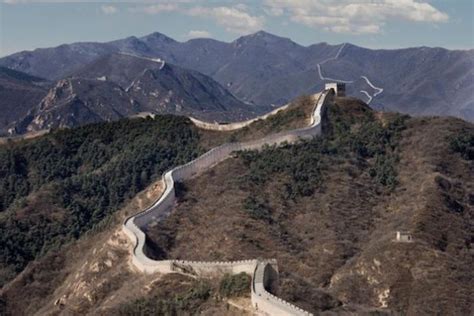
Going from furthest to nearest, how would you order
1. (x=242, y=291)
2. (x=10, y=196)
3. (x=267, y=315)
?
(x=10, y=196) → (x=242, y=291) → (x=267, y=315)

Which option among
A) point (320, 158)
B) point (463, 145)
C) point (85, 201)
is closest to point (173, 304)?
point (320, 158)

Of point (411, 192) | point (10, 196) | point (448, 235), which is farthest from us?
point (10, 196)

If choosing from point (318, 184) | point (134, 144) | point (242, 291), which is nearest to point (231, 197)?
point (318, 184)

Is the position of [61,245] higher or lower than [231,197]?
lower

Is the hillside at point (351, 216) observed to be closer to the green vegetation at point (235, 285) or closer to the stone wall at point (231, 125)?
the green vegetation at point (235, 285)

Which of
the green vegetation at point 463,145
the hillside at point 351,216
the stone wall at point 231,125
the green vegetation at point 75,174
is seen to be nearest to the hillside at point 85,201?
the green vegetation at point 75,174

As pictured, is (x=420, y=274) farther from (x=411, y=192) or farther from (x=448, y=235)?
(x=411, y=192)
